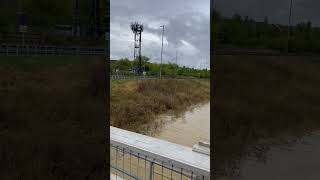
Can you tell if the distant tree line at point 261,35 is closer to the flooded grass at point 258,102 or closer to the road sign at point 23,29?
the flooded grass at point 258,102

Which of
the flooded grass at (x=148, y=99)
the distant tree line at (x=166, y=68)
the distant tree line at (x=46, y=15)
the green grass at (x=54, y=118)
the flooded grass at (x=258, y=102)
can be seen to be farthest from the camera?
the distant tree line at (x=166, y=68)

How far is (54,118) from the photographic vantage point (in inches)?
49.6

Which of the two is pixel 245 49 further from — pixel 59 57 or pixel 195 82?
pixel 195 82

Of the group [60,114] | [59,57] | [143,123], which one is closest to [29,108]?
[60,114]

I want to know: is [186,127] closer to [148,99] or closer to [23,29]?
[148,99]

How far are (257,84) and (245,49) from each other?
0.53 ft

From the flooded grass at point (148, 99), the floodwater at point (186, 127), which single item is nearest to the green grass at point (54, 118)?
the floodwater at point (186, 127)

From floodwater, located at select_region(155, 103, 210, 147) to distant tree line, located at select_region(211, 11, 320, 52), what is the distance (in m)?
7.57

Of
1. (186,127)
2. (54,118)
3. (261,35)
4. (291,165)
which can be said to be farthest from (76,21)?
(186,127)

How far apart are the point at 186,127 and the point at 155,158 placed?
376 inches

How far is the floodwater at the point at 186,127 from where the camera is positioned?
30.0 ft

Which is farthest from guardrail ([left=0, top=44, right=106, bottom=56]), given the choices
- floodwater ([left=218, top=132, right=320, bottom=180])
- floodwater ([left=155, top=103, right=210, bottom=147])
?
floodwater ([left=155, top=103, right=210, bottom=147])

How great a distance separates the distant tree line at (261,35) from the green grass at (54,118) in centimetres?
40

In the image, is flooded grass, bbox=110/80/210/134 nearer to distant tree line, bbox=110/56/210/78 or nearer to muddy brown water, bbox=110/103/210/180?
muddy brown water, bbox=110/103/210/180
